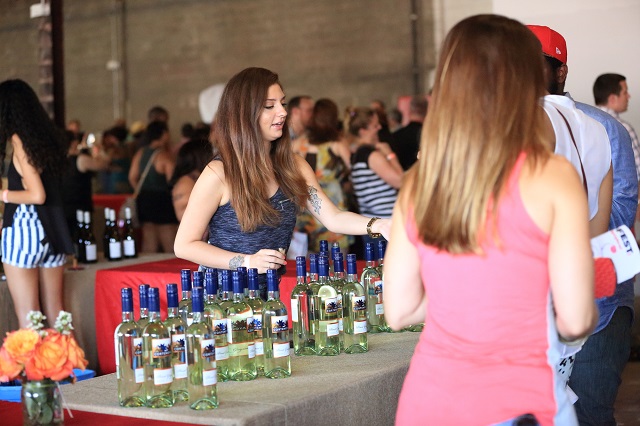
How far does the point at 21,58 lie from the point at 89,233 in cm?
285

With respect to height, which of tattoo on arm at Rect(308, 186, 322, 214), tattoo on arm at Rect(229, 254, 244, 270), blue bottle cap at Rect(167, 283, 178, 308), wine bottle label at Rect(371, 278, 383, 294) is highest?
tattoo on arm at Rect(308, 186, 322, 214)

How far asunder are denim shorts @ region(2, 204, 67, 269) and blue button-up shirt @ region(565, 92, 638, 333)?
9.38ft

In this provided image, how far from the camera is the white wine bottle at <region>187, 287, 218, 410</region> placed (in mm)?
2033

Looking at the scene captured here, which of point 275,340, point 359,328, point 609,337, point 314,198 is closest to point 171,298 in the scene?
point 275,340

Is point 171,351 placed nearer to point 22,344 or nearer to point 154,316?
point 154,316

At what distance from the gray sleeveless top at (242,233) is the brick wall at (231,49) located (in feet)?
25.0

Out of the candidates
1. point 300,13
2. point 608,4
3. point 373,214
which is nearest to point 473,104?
point 373,214

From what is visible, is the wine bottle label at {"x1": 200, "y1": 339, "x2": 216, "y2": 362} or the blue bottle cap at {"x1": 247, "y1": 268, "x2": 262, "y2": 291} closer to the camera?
the wine bottle label at {"x1": 200, "y1": 339, "x2": 216, "y2": 362}

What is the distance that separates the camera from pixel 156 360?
207cm

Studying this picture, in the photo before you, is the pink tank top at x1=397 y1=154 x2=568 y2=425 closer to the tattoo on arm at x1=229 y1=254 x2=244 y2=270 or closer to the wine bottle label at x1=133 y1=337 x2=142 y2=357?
the wine bottle label at x1=133 y1=337 x2=142 y2=357

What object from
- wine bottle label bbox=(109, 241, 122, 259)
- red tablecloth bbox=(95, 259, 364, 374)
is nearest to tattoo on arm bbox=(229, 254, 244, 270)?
red tablecloth bbox=(95, 259, 364, 374)

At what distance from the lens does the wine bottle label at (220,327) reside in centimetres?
226

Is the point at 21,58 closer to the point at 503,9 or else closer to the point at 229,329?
the point at 503,9

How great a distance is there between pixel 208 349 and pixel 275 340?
0.30 m
